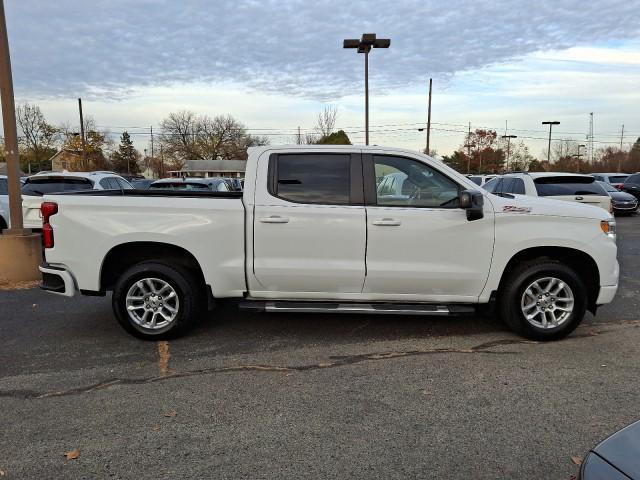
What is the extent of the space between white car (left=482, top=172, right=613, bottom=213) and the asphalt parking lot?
5.35 m

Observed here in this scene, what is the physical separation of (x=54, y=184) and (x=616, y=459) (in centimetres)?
1096

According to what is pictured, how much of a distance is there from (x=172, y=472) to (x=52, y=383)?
1805 millimetres

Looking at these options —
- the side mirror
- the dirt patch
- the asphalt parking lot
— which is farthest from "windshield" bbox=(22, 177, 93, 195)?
the side mirror

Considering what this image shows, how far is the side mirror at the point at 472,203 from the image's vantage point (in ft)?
15.1

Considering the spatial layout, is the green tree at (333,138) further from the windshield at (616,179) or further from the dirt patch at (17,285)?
the dirt patch at (17,285)

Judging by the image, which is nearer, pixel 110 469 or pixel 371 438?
pixel 110 469

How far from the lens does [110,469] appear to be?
114 inches

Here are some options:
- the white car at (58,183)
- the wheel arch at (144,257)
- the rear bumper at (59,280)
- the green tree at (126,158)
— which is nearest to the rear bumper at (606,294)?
the wheel arch at (144,257)

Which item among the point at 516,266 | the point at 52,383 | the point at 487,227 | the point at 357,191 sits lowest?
the point at 52,383

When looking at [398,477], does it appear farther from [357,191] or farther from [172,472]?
[357,191]

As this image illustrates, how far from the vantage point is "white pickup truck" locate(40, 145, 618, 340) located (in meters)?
4.81

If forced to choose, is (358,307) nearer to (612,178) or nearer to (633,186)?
(633,186)

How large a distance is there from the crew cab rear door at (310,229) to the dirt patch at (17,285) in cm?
452

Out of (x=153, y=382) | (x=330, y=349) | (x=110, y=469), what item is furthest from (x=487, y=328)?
(x=110, y=469)
